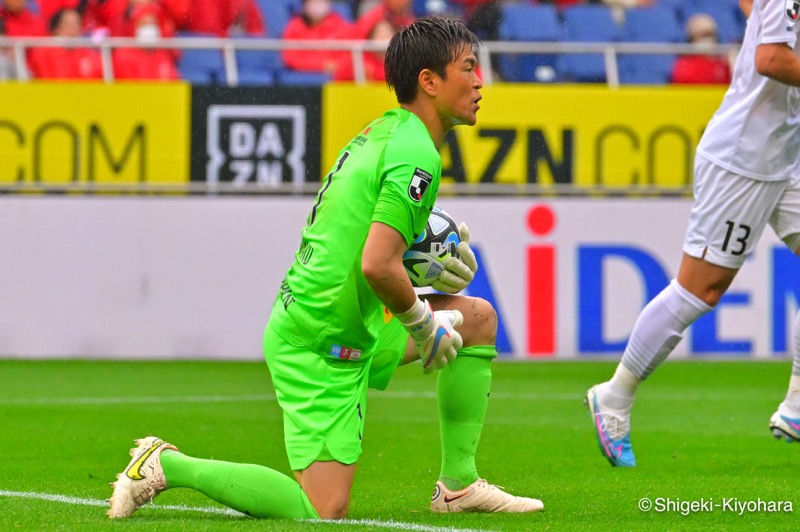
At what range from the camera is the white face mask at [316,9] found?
1415 centimetres

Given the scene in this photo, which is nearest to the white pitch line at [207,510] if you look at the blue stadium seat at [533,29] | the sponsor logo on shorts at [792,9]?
the sponsor logo on shorts at [792,9]

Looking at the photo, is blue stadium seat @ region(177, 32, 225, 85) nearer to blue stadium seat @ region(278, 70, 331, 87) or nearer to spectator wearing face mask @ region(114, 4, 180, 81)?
spectator wearing face mask @ region(114, 4, 180, 81)

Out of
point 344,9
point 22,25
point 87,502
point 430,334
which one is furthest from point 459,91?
point 344,9

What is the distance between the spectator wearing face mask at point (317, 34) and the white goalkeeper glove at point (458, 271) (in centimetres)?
881

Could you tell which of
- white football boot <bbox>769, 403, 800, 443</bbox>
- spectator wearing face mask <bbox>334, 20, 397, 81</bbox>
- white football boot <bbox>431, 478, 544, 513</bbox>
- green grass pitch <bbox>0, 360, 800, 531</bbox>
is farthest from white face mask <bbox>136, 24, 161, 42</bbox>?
white football boot <bbox>431, 478, 544, 513</bbox>

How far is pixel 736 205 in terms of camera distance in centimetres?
593

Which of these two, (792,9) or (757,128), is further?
(757,128)

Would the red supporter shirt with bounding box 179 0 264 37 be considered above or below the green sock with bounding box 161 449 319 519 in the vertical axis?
above

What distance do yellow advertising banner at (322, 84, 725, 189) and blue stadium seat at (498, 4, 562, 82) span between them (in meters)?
0.42

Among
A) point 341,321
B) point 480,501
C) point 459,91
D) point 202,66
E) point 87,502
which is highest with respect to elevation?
point 459,91

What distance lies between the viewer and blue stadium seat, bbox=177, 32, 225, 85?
43.4ft

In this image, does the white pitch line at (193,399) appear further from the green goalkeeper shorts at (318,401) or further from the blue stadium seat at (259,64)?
the blue stadium seat at (259,64)

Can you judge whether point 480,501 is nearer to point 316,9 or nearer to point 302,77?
point 302,77

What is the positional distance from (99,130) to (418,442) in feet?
21.6
